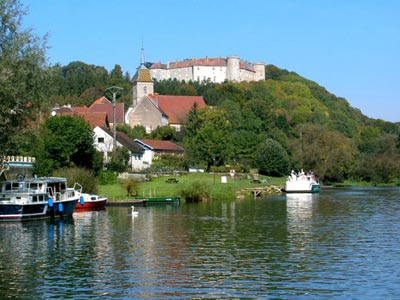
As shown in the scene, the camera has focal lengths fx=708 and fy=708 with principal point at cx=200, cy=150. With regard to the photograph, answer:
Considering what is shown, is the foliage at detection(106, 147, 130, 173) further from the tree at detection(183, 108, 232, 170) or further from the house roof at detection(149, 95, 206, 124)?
the house roof at detection(149, 95, 206, 124)

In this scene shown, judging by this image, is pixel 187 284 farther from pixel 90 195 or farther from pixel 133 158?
pixel 133 158

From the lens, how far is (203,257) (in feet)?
98.8

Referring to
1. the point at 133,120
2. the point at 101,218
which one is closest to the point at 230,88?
the point at 133,120

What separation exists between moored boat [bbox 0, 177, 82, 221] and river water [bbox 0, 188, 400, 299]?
1064mm

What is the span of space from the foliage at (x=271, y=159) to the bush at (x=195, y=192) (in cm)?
4308

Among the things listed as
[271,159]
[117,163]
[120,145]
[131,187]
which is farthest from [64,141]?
[271,159]

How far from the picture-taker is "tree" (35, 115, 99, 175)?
224 ft

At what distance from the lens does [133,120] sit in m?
140

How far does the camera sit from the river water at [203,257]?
23234 mm

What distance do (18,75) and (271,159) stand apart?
72244mm

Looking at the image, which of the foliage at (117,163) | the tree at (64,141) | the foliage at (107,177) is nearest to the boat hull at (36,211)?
the tree at (64,141)

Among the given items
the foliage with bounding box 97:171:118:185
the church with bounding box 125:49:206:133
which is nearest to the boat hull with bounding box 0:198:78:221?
the foliage with bounding box 97:171:118:185

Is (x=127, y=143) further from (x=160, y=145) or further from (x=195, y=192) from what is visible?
(x=195, y=192)

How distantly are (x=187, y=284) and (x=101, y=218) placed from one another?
25482mm
